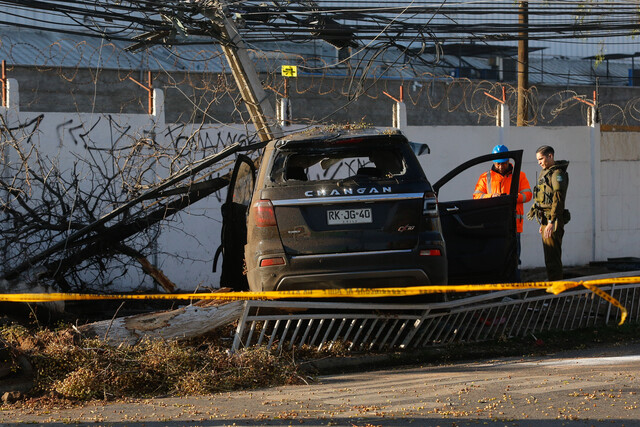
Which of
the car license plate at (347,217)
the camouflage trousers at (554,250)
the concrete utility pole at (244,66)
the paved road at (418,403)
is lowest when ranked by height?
the paved road at (418,403)

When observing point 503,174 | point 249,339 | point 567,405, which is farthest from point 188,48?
point 567,405

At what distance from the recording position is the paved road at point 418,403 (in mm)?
5141

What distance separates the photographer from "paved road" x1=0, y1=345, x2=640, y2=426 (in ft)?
16.9

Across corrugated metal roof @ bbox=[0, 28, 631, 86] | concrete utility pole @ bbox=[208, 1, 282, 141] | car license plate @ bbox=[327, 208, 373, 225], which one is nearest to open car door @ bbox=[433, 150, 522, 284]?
car license plate @ bbox=[327, 208, 373, 225]

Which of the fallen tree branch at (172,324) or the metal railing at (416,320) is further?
the metal railing at (416,320)

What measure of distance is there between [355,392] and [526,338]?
113 inches

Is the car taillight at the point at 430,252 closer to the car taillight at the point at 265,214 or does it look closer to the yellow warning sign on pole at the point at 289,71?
the car taillight at the point at 265,214

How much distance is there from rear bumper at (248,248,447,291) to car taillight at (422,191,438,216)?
0.35 m

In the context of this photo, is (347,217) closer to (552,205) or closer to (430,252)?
(430,252)

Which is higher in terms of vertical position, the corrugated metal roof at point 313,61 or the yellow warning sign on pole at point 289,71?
the corrugated metal roof at point 313,61

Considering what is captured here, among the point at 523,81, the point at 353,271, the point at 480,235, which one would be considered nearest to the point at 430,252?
the point at 353,271

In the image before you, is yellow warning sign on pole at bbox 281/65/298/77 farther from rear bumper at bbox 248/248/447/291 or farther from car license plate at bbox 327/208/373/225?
rear bumper at bbox 248/248/447/291

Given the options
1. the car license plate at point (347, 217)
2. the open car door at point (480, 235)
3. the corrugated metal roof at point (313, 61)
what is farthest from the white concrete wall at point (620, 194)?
the car license plate at point (347, 217)

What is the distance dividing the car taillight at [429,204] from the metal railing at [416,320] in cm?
86
